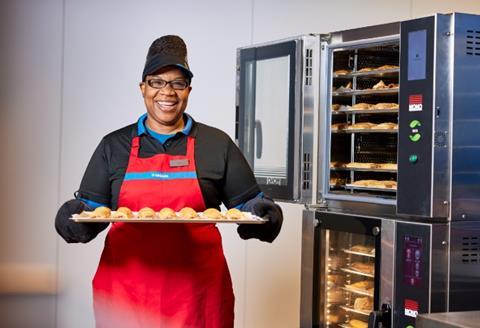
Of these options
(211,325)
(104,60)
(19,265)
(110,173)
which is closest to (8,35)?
(104,60)

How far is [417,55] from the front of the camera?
283 centimetres

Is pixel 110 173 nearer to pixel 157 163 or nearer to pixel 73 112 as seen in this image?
pixel 157 163

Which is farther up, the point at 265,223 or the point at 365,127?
the point at 365,127

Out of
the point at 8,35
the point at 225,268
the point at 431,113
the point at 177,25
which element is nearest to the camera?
the point at 431,113

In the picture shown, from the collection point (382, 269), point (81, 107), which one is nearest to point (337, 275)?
point (382, 269)

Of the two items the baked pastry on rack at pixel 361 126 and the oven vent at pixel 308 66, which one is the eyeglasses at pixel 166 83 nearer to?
the oven vent at pixel 308 66

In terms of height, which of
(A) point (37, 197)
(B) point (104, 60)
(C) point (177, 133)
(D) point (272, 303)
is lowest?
(D) point (272, 303)

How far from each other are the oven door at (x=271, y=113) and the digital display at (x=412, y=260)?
24.1 inches

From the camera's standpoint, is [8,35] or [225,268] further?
[8,35]

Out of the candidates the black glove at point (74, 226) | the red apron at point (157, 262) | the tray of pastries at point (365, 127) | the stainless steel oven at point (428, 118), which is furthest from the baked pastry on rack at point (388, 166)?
the black glove at point (74, 226)

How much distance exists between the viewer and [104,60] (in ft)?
15.7

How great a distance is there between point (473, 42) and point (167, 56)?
105cm

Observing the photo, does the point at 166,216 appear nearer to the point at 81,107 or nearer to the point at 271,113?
the point at 271,113

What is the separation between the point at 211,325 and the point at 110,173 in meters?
0.64
